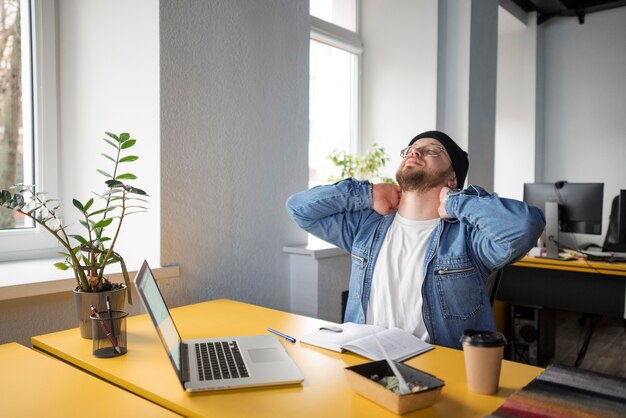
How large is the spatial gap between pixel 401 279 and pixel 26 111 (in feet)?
5.70

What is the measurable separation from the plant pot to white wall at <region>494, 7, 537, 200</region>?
5136 mm

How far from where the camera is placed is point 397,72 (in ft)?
13.3

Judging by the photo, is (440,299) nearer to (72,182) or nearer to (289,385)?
(289,385)

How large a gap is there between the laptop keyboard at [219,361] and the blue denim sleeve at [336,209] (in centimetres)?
73

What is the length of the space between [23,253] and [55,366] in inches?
43.7

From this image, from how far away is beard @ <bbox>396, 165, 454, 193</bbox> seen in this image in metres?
1.92

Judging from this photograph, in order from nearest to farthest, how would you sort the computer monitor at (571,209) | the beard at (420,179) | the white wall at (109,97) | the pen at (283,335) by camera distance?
the pen at (283,335) → the beard at (420,179) → the white wall at (109,97) → the computer monitor at (571,209)

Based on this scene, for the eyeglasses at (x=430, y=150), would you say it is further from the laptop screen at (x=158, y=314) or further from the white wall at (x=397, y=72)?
the white wall at (x=397, y=72)

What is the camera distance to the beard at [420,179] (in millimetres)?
1921

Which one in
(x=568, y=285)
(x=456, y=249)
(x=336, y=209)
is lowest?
(x=568, y=285)

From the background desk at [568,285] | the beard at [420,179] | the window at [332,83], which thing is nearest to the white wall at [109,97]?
the beard at [420,179]

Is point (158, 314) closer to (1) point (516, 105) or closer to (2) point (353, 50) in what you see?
(2) point (353, 50)

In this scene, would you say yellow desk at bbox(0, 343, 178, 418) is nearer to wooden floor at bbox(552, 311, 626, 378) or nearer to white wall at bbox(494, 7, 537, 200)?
wooden floor at bbox(552, 311, 626, 378)

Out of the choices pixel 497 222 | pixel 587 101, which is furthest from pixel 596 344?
pixel 497 222
